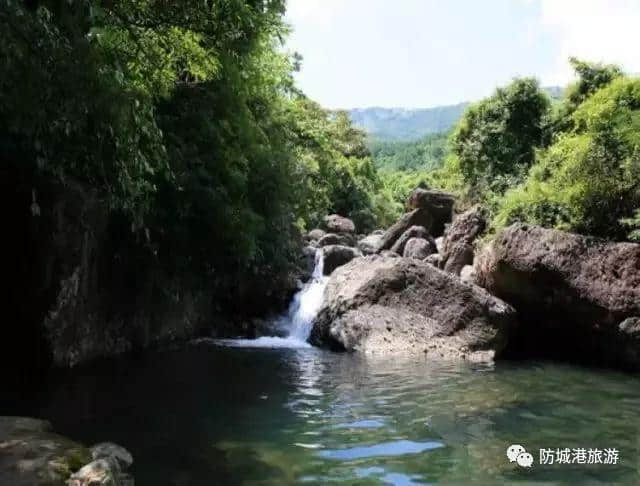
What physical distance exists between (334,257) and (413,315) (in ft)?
27.1

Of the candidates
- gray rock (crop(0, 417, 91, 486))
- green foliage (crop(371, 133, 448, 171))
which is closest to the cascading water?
gray rock (crop(0, 417, 91, 486))

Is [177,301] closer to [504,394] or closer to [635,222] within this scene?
[504,394]

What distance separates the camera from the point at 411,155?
117 meters

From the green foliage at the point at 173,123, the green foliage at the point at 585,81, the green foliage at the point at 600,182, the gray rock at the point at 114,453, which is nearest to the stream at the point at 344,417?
the gray rock at the point at 114,453

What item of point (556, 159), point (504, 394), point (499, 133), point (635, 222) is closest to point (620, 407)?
point (504, 394)

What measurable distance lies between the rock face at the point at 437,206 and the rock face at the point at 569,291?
1294cm

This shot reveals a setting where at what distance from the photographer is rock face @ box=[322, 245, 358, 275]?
22.3m

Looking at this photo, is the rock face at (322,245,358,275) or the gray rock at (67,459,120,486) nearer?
the gray rock at (67,459,120,486)

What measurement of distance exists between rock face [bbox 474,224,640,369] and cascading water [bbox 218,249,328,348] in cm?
527

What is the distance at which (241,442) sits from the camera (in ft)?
22.7

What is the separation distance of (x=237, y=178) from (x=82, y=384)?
17.8ft

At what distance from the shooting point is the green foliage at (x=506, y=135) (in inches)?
927

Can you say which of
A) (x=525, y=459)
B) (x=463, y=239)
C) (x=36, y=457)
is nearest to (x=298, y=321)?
(x=463, y=239)

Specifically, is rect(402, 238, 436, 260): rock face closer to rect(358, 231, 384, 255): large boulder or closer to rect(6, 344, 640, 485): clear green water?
rect(358, 231, 384, 255): large boulder
